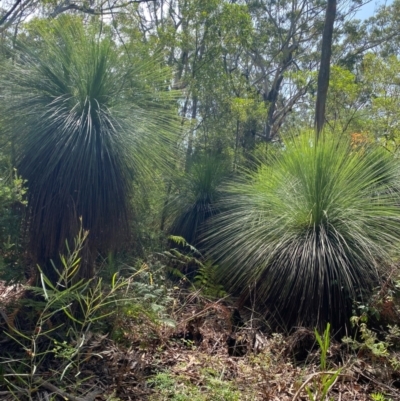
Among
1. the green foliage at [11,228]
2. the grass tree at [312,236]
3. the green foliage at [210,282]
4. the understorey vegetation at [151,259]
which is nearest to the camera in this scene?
the understorey vegetation at [151,259]

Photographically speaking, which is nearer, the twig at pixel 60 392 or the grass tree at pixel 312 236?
the twig at pixel 60 392

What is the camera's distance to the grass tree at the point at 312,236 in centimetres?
456

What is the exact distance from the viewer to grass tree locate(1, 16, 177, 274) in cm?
418

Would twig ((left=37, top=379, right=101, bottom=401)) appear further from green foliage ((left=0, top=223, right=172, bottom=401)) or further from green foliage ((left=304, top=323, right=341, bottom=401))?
green foliage ((left=304, top=323, right=341, bottom=401))

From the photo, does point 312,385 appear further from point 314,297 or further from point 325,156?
point 325,156

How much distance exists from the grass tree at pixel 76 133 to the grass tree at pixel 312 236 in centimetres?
130

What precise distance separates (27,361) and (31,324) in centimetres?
46

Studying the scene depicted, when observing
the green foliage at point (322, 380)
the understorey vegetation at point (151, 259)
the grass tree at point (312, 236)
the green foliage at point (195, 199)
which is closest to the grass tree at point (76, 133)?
the understorey vegetation at point (151, 259)

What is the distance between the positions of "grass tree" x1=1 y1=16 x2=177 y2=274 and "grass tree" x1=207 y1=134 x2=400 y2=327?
130 cm

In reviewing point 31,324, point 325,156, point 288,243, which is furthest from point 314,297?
point 31,324

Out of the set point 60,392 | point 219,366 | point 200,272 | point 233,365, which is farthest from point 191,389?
point 200,272

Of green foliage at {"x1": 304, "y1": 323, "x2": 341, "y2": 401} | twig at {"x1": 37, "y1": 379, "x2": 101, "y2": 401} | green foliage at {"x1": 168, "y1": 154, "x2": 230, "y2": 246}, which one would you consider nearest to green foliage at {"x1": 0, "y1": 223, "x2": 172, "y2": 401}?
twig at {"x1": 37, "y1": 379, "x2": 101, "y2": 401}

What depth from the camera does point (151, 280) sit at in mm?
4871

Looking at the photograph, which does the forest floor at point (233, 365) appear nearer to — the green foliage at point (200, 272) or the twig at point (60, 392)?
the twig at point (60, 392)
